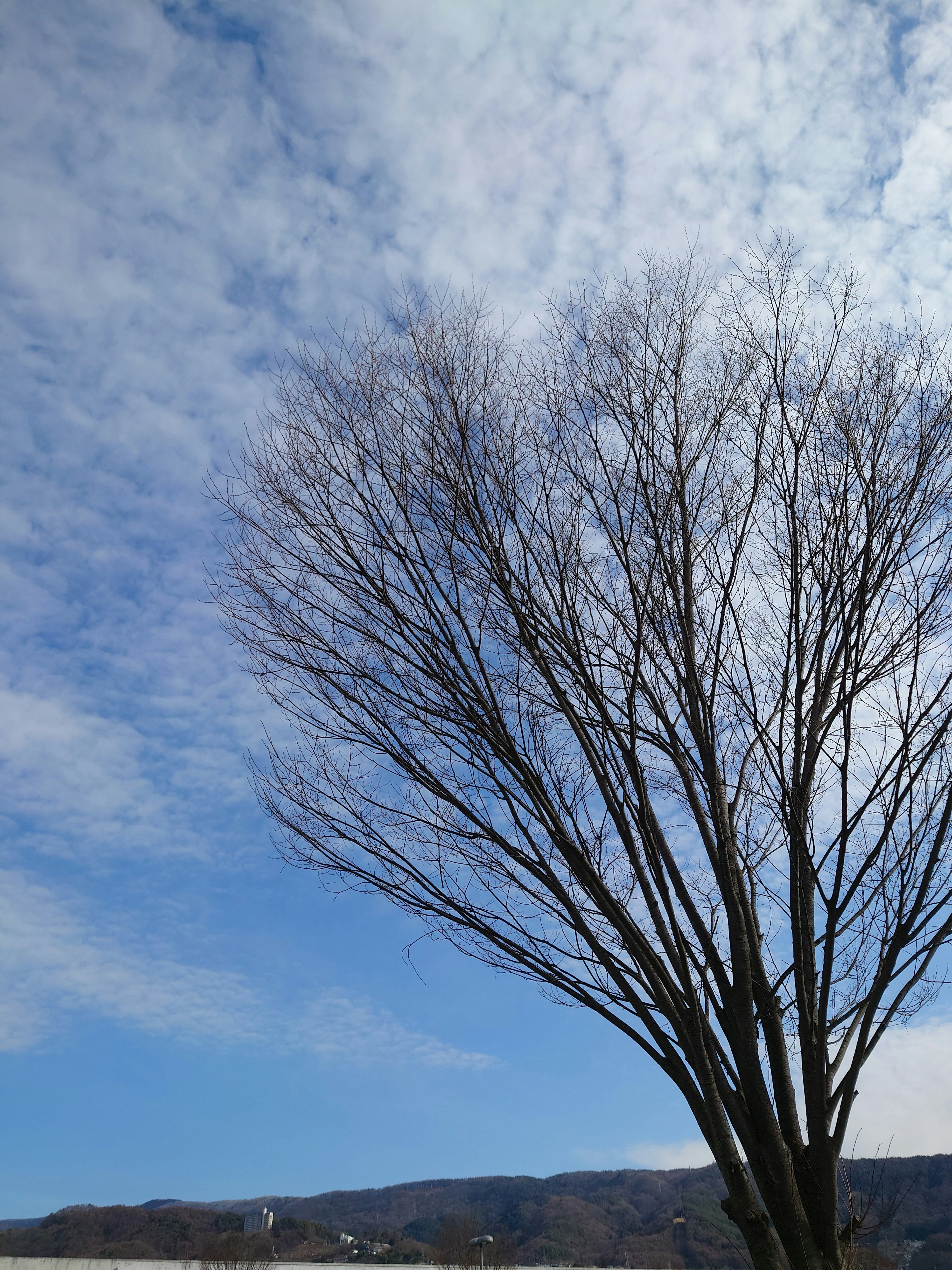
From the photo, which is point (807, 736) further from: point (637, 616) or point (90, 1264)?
point (90, 1264)

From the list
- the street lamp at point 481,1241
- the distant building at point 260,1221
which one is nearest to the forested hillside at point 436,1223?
the distant building at point 260,1221

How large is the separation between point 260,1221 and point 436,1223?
11.3 m

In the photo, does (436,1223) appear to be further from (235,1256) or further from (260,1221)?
(235,1256)

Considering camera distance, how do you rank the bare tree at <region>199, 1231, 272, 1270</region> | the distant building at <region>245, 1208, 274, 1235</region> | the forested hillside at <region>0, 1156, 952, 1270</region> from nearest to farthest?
the bare tree at <region>199, 1231, 272, 1270</region> < the forested hillside at <region>0, 1156, 952, 1270</region> < the distant building at <region>245, 1208, 274, 1235</region>

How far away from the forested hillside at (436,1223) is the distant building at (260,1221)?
2.43 ft

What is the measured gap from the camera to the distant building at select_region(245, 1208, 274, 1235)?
51.2 metres

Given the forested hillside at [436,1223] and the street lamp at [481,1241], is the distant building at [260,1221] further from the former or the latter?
the street lamp at [481,1241]

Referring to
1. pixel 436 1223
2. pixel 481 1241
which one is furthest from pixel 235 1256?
pixel 481 1241

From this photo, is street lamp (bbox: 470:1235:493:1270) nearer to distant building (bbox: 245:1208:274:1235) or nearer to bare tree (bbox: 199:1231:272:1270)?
bare tree (bbox: 199:1231:272:1270)

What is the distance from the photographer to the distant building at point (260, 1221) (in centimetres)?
5125

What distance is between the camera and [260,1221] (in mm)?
52531

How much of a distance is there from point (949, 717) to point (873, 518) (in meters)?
0.80

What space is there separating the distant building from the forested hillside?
740mm

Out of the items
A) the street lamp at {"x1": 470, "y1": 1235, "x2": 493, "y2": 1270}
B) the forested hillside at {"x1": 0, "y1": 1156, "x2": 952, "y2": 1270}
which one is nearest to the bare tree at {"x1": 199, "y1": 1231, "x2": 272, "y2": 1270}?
the forested hillside at {"x1": 0, "y1": 1156, "x2": 952, "y2": 1270}
